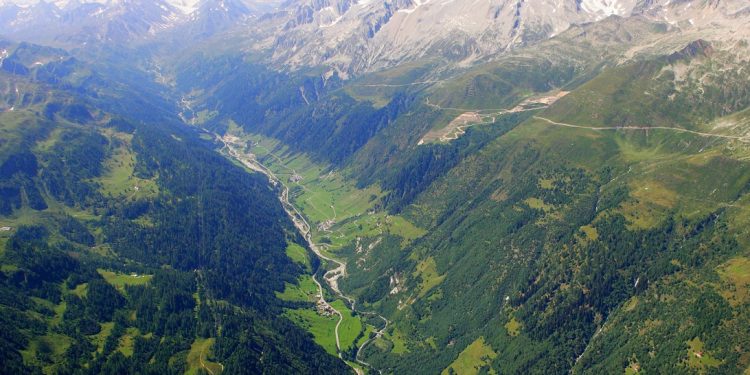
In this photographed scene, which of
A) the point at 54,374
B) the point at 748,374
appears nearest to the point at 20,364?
the point at 54,374

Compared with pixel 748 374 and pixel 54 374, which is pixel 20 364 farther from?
pixel 748 374
